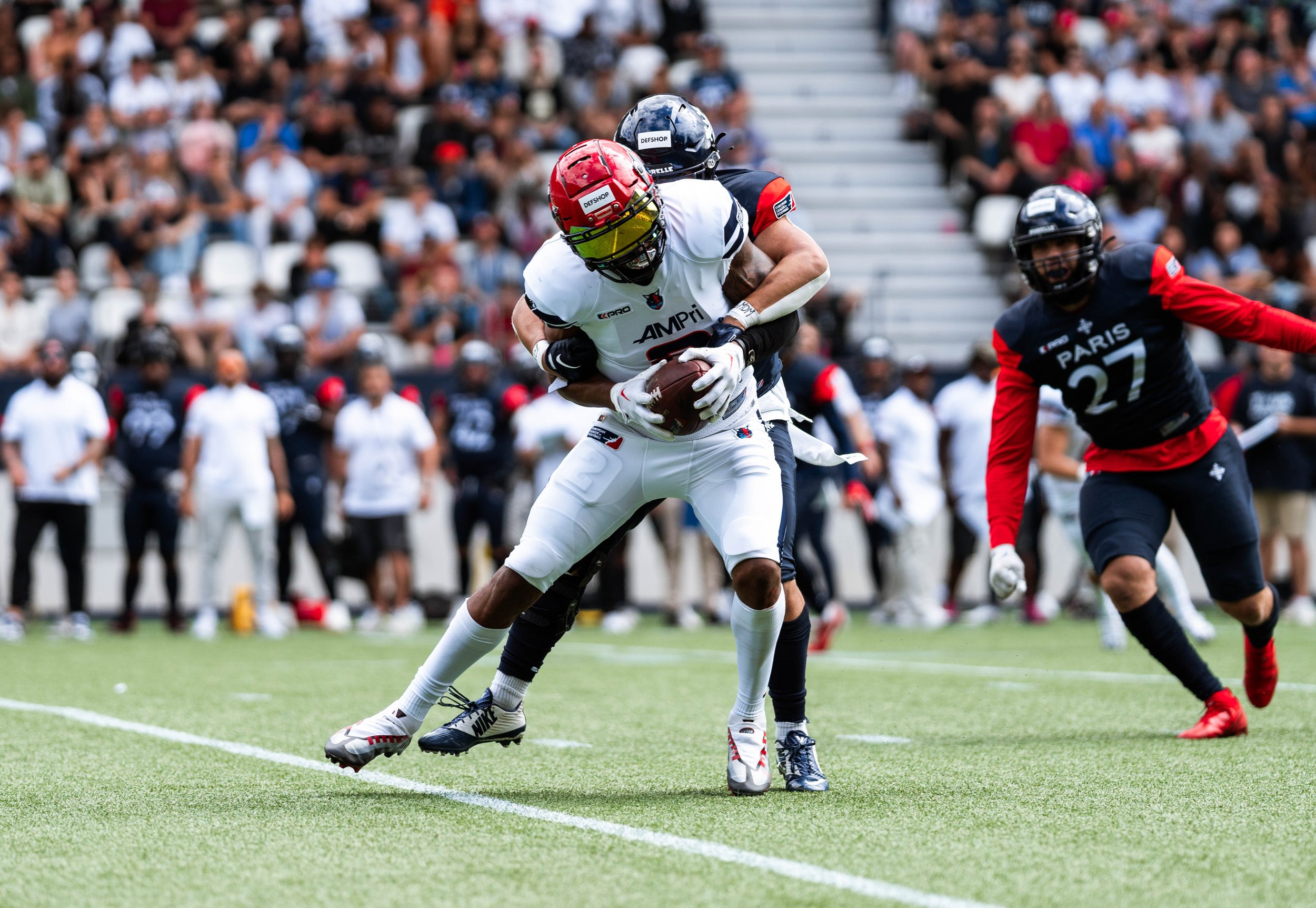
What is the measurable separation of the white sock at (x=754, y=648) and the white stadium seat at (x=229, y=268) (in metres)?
10.7

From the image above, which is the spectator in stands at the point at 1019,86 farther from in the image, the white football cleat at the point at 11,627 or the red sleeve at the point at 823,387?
the white football cleat at the point at 11,627

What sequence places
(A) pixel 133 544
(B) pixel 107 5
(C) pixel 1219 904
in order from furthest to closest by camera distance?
1. (B) pixel 107 5
2. (A) pixel 133 544
3. (C) pixel 1219 904

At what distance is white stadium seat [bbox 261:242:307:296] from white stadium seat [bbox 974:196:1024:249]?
6.56 m

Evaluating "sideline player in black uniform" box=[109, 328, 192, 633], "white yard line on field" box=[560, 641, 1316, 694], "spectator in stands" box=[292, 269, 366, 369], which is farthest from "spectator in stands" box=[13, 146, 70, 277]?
"white yard line on field" box=[560, 641, 1316, 694]

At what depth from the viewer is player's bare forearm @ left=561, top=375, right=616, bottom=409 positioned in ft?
15.0

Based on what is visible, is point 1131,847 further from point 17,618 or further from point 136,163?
point 136,163

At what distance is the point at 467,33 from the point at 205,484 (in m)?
6.88

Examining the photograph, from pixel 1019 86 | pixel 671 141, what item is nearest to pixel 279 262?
pixel 1019 86

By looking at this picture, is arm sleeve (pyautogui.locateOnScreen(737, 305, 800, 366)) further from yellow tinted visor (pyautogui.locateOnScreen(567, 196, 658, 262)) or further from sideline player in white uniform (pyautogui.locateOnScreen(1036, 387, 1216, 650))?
sideline player in white uniform (pyautogui.locateOnScreen(1036, 387, 1216, 650))

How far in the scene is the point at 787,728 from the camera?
4.87m

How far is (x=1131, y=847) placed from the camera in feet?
12.3

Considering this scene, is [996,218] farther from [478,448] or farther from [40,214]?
[40,214]

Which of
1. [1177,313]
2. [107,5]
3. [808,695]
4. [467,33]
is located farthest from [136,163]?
[1177,313]

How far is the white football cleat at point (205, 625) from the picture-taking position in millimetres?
11641
